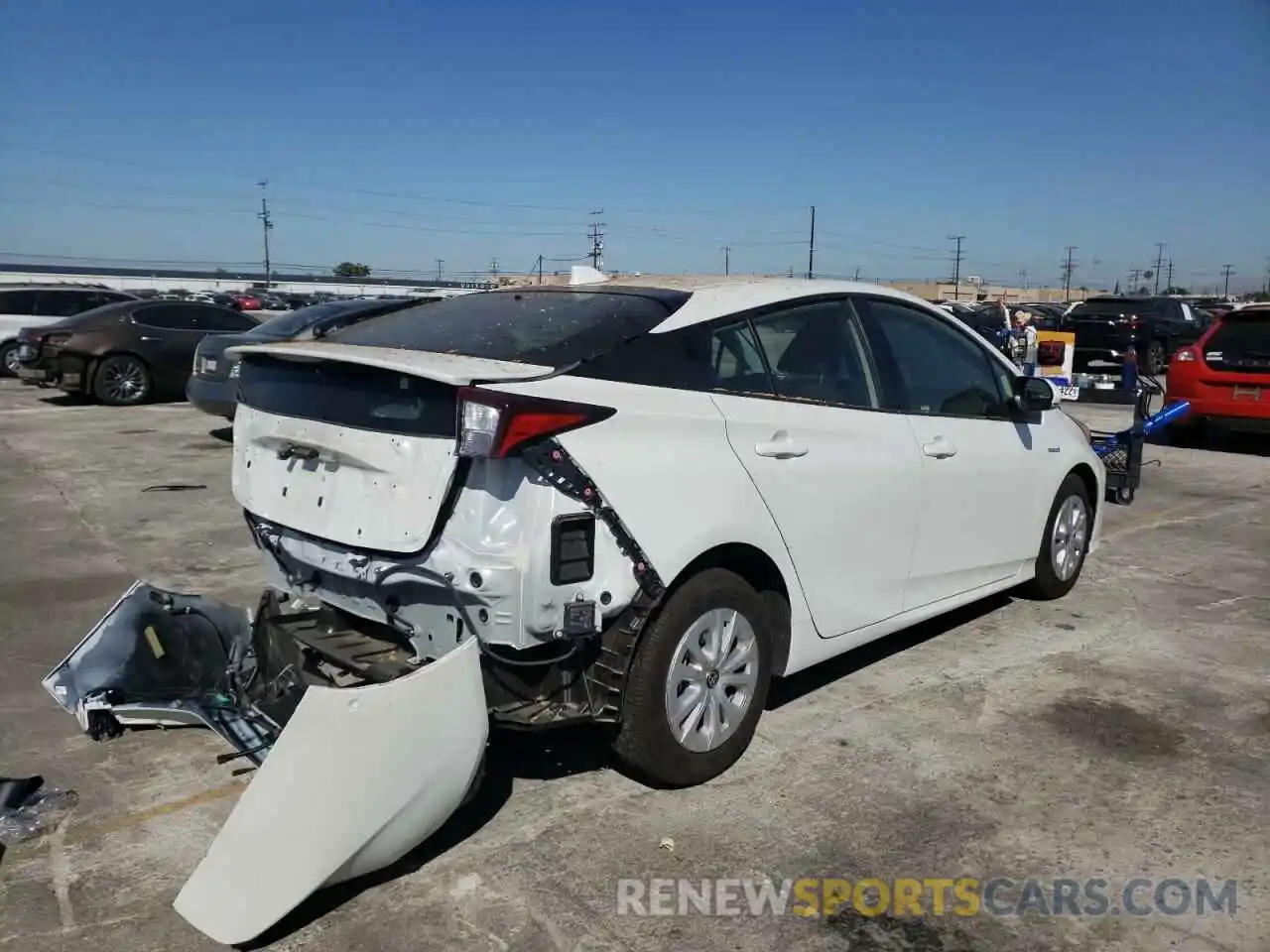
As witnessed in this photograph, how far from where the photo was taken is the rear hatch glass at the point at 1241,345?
11.1m

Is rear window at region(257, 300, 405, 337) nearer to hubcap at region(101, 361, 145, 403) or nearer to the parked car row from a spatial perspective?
the parked car row

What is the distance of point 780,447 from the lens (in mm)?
3719

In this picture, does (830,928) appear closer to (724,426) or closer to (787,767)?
(787,767)

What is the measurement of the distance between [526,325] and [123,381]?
12998 millimetres

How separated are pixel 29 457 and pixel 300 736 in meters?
9.19

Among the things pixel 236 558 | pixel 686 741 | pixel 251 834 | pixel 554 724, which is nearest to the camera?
pixel 251 834

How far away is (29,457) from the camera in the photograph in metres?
10.4

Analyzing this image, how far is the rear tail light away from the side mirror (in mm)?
3031

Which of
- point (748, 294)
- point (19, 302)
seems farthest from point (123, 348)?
point (748, 294)

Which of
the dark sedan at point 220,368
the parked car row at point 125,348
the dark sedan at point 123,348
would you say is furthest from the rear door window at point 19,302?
the dark sedan at point 220,368

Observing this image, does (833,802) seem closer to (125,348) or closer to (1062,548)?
(1062,548)

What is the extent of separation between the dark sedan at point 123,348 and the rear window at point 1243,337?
12175 millimetres

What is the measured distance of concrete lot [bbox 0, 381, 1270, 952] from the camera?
2865 millimetres

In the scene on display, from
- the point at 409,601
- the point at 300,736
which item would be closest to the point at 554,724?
the point at 409,601
